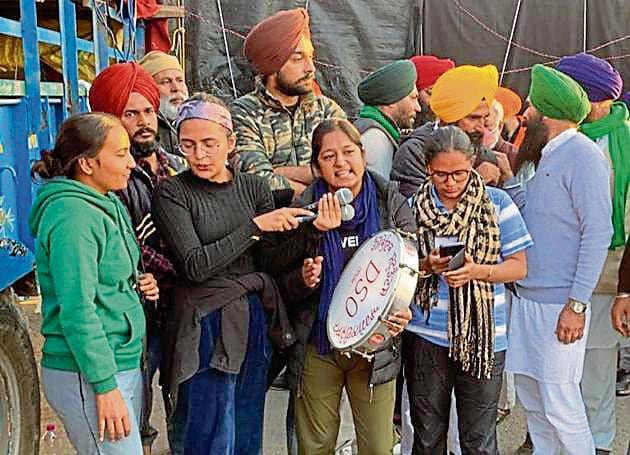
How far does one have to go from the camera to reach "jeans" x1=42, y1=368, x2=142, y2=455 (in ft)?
7.29

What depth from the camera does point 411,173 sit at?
3.33m

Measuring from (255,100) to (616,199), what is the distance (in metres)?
1.68

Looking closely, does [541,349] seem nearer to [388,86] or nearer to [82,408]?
[388,86]

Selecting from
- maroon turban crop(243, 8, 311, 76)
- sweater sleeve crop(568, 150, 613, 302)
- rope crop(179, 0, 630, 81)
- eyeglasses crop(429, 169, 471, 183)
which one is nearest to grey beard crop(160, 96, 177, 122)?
maroon turban crop(243, 8, 311, 76)

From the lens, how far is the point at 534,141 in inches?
125

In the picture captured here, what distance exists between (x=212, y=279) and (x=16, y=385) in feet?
3.03

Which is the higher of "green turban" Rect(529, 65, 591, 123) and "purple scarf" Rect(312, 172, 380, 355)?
"green turban" Rect(529, 65, 591, 123)

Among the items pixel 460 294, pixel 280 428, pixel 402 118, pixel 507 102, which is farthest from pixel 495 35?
pixel 460 294

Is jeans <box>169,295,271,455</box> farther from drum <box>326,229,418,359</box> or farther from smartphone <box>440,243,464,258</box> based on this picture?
smartphone <box>440,243,464,258</box>

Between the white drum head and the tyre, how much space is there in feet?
3.93

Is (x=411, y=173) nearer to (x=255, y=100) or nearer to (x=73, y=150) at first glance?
(x=255, y=100)

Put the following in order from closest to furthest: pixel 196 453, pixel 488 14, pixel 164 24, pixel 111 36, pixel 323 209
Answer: pixel 323 209 < pixel 196 453 < pixel 111 36 < pixel 164 24 < pixel 488 14

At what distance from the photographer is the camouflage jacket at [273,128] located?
9.71 ft

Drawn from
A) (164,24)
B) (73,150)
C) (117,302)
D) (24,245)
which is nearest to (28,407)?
(24,245)
